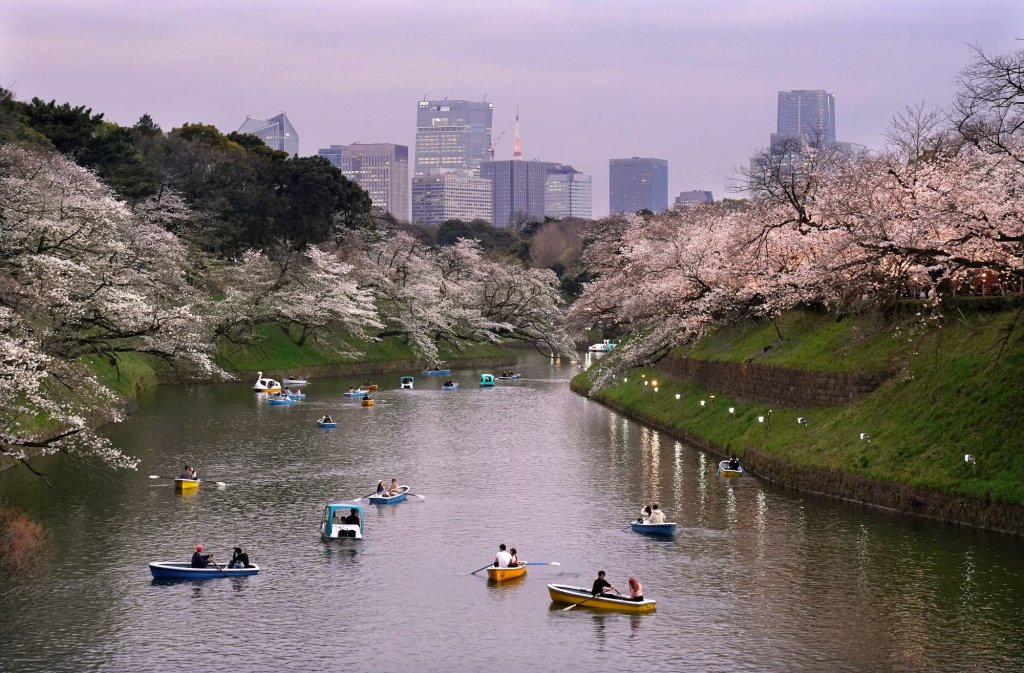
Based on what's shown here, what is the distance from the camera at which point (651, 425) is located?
68250 millimetres

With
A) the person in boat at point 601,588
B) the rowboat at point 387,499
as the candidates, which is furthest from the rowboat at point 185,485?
the person in boat at point 601,588

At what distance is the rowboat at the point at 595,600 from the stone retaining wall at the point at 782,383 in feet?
67.7

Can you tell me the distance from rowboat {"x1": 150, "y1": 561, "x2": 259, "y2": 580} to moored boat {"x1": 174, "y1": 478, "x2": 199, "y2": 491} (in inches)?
513

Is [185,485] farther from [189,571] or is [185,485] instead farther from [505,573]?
[505,573]

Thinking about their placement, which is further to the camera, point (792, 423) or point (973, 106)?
point (792, 423)

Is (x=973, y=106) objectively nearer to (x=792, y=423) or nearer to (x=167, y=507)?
(x=792, y=423)

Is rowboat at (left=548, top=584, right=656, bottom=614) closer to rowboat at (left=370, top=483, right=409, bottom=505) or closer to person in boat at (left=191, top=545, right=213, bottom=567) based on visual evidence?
person in boat at (left=191, top=545, right=213, bottom=567)

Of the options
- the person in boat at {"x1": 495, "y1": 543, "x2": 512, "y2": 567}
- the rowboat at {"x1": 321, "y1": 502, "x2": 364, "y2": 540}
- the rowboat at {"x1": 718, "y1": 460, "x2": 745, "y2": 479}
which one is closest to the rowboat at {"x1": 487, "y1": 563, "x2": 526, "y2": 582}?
the person in boat at {"x1": 495, "y1": 543, "x2": 512, "y2": 567}

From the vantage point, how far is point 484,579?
33312 millimetres

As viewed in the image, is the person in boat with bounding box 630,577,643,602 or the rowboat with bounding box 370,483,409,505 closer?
the person in boat with bounding box 630,577,643,602

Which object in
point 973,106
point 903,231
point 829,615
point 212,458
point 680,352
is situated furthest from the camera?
point 680,352

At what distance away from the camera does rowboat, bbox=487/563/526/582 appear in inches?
1298

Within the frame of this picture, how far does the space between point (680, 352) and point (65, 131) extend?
51.0m

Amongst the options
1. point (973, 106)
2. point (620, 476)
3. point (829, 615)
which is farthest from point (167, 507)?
point (973, 106)
